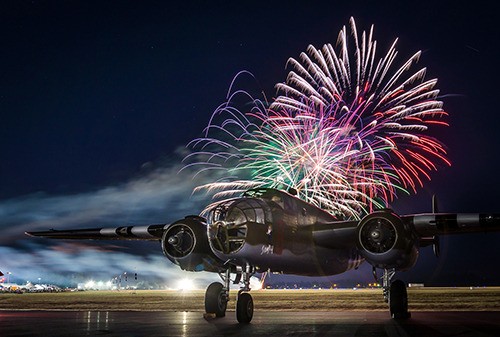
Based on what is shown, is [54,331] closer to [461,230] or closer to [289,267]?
[289,267]

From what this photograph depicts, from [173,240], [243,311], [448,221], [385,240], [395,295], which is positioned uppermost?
[448,221]

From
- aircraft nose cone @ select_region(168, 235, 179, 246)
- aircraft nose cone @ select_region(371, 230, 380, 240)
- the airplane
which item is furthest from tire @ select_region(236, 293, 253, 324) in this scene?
aircraft nose cone @ select_region(371, 230, 380, 240)

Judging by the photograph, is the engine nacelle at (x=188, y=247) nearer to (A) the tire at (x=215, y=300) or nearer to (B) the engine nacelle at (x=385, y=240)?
(A) the tire at (x=215, y=300)

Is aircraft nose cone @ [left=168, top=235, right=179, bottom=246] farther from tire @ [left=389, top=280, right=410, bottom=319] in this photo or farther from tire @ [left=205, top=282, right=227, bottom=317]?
tire @ [left=389, top=280, right=410, bottom=319]

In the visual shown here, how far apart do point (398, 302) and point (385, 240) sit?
2887mm

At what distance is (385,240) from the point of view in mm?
18734

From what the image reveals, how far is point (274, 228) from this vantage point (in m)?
18.3

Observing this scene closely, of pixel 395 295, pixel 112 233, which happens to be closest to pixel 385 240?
pixel 395 295

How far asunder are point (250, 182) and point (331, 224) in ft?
25.4

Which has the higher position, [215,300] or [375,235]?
[375,235]

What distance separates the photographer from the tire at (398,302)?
19.7 metres

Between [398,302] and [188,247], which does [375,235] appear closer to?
[398,302]

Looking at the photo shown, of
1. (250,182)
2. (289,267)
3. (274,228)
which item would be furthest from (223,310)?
(250,182)

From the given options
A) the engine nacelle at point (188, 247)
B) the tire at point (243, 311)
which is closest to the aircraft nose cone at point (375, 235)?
the tire at point (243, 311)
